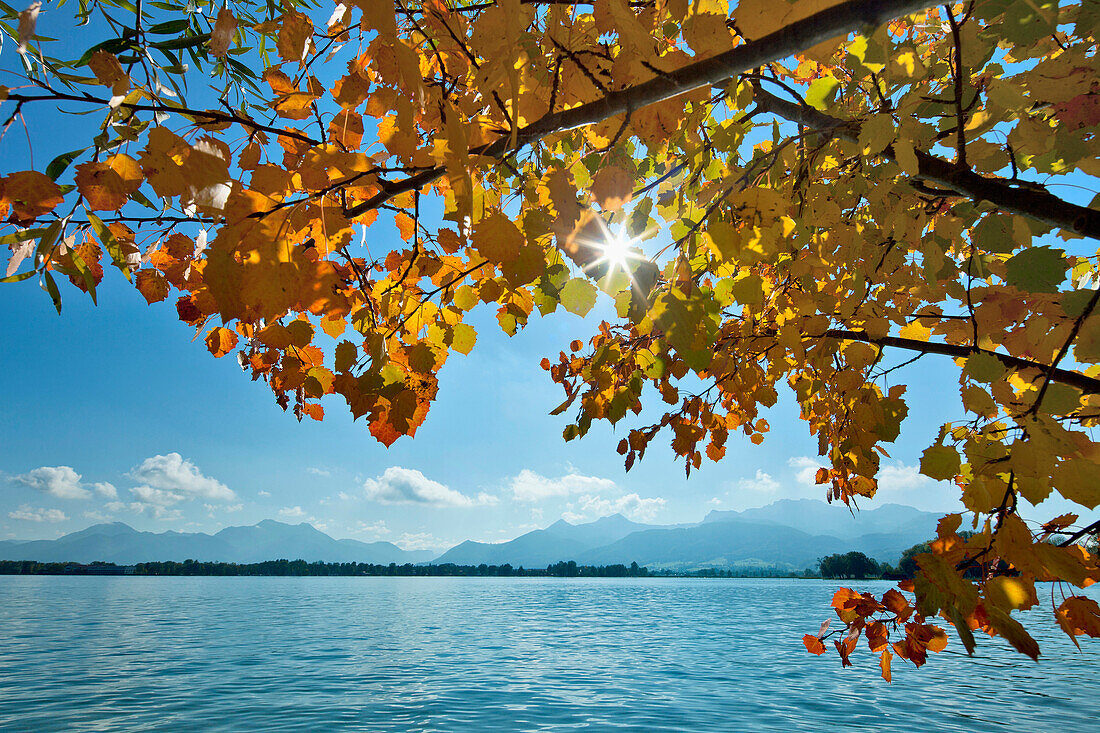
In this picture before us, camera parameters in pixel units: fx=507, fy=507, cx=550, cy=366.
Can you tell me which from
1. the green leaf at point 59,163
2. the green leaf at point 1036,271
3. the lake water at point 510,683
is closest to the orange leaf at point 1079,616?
the green leaf at point 1036,271

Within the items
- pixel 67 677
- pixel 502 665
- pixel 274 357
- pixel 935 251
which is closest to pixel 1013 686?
pixel 502 665

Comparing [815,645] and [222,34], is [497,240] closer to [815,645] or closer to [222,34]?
[222,34]

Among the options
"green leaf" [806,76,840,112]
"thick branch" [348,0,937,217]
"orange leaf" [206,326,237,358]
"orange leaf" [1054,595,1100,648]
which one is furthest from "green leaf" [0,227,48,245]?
"orange leaf" [1054,595,1100,648]

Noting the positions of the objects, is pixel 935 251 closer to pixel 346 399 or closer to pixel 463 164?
pixel 463 164

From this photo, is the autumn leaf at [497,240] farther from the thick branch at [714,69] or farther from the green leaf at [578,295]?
the green leaf at [578,295]

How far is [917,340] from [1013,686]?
66.4 ft

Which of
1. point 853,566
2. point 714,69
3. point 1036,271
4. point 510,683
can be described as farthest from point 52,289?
point 853,566

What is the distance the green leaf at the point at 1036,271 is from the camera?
3.79 feet

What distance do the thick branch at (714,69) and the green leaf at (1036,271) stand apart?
646 millimetres

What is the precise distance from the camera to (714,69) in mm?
1007

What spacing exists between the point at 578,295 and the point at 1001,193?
125cm

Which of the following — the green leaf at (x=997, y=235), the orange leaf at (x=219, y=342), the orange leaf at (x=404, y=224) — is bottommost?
the orange leaf at (x=219, y=342)

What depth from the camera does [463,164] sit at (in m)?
0.82

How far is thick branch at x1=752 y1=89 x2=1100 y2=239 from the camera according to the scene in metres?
1.37
